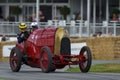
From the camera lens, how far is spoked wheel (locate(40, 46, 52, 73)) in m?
18.3

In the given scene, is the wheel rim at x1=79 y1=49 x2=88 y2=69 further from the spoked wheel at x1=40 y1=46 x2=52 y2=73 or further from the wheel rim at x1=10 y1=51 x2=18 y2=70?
the wheel rim at x1=10 y1=51 x2=18 y2=70

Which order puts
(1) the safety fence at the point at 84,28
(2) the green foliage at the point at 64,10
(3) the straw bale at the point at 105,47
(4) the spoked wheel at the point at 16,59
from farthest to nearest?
(2) the green foliage at the point at 64,10
(1) the safety fence at the point at 84,28
(3) the straw bale at the point at 105,47
(4) the spoked wheel at the point at 16,59

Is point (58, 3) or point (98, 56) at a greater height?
point (58, 3)

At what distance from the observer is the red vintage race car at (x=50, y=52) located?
18.6 m

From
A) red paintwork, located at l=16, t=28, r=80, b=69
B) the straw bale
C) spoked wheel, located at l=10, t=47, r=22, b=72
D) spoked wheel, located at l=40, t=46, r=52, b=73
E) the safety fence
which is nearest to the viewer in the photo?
spoked wheel, located at l=40, t=46, r=52, b=73

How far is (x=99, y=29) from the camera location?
128 feet

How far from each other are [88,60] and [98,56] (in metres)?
11.4

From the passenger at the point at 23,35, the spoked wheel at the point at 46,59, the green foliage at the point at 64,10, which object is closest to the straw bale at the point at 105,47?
the passenger at the point at 23,35

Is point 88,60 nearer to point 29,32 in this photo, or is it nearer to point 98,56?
point 29,32

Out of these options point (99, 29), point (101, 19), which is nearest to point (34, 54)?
point (99, 29)

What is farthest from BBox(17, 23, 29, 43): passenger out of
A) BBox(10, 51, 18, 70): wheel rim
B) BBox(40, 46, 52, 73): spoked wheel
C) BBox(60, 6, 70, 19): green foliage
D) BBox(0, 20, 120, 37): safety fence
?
BBox(60, 6, 70, 19): green foliage

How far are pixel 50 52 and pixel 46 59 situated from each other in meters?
0.32

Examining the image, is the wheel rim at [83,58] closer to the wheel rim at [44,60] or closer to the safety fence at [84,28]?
the wheel rim at [44,60]

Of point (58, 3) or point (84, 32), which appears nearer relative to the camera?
point (84, 32)
